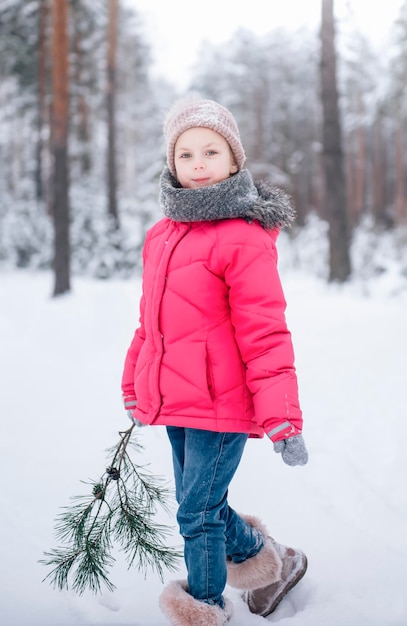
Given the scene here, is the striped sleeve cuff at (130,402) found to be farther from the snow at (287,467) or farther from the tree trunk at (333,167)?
the tree trunk at (333,167)

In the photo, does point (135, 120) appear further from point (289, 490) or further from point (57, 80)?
point (289, 490)

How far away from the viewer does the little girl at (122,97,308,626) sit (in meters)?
1.90

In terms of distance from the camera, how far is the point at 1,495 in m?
3.24

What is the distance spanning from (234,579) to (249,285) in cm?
128

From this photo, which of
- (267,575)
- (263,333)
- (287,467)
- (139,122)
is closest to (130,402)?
(263,333)

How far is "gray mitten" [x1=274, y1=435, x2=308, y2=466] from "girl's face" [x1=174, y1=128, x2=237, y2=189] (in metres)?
0.99

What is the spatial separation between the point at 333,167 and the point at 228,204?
763 centimetres

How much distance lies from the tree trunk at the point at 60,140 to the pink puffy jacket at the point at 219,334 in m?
8.19

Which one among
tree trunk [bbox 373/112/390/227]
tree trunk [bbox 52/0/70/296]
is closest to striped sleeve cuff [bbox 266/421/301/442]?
tree trunk [bbox 52/0/70/296]

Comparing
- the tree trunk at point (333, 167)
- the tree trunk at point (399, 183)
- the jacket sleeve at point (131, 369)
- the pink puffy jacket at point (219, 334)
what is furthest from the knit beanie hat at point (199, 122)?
the tree trunk at point (399, 183)

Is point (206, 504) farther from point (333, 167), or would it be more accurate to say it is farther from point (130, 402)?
point (333, 167)

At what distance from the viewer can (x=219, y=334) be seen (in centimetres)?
198

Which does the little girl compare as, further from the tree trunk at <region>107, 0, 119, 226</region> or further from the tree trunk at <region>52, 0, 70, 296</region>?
the tree trunk at <region>107, 0, 119, 226</region>

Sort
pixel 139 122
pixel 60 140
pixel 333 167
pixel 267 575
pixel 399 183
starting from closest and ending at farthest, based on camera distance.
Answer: pixel 267 575
pixel 333 167
pixel 60 140
pixel 399 183
pixel 139 122
